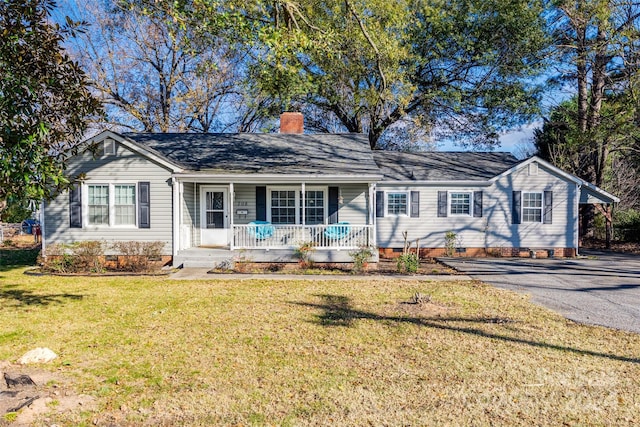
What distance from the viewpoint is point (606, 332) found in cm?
610

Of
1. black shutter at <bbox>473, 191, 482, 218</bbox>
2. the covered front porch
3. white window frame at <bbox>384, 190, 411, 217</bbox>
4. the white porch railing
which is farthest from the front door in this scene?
black shutter at <bbox>473, 191, 482, 218</bbox>

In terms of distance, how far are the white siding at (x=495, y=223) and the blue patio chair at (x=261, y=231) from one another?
4.79 metres

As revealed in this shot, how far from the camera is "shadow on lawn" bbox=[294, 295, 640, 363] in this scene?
5.35 metres

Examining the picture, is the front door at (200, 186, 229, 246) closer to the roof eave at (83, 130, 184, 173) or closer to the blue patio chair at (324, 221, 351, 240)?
the roof eave at (83, 130, 184, 173)

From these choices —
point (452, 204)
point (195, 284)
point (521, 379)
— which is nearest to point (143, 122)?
point (195, 284)

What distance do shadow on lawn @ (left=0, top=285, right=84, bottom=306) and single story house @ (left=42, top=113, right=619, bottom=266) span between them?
376 cm

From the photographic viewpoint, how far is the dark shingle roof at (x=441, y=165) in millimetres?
15539

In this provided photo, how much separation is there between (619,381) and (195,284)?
8609 millimetres

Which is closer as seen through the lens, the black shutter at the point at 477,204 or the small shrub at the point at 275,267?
the small shrub at the point at 275,267

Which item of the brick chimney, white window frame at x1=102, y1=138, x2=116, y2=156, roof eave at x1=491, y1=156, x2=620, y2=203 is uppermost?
the brick chimney

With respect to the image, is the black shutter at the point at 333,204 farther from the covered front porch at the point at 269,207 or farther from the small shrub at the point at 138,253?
the small shrub at the point at 138,253

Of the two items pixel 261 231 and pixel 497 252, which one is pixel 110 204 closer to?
pixel 261 231

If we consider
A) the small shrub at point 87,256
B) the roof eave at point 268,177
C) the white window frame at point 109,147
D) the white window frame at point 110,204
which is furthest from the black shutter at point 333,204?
the small shrub at point 87,256

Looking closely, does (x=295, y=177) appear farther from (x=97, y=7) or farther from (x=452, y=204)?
(x=97, y=7)
